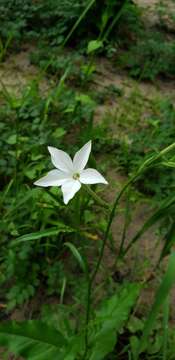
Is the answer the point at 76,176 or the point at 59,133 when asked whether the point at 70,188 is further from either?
the point at 59,133

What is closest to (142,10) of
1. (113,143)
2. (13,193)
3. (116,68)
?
(116,68)

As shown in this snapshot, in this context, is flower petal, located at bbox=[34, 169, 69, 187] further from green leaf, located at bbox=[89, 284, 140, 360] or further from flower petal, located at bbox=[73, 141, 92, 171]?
green leaf, located at bbox=[89, 284, 140, 360]

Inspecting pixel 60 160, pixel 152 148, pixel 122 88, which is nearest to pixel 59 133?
pixel 152 148

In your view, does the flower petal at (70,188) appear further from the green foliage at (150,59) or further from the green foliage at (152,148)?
the green foliage at (150,59)

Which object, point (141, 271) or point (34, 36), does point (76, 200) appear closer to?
A: point (141, 271)

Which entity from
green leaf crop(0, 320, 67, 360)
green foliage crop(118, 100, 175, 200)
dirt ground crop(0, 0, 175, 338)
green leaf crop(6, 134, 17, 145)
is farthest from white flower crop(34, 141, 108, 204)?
green leaf crop(6, 134, 17, 145)

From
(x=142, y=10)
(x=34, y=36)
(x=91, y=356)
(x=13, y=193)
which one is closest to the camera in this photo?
(x=91, y=356)

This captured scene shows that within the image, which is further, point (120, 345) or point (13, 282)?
point (13, 282)
